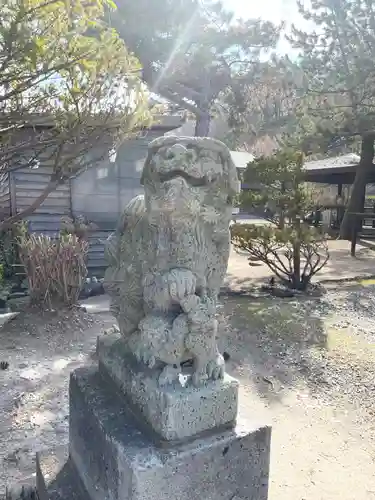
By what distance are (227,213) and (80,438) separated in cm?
116

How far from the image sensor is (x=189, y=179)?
53.9 inches

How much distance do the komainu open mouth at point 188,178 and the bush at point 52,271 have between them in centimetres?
366

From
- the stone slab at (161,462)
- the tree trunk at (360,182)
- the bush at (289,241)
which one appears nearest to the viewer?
the stone slab at (161,462)

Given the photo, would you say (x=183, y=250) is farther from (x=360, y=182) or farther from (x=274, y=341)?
(x=360, y=182)

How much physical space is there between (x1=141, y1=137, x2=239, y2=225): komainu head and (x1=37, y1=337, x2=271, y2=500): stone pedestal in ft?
2.00

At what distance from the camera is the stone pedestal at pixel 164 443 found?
1.33 meters

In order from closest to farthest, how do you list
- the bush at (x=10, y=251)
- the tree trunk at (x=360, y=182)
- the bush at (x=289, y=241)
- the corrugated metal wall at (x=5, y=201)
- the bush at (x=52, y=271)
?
the bush at (x=52, y=271) < the bush at (x=289, y=241) < the bush at (x=10, y=251) < the corrugated metal wall at (x=5, y=201) < the tree trunk at (x=360, y=182)

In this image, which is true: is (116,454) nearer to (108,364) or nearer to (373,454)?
(108,364)

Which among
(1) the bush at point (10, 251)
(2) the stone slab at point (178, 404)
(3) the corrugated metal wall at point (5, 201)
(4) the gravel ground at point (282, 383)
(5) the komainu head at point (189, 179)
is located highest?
(5) the komainu head at point (189, 179)

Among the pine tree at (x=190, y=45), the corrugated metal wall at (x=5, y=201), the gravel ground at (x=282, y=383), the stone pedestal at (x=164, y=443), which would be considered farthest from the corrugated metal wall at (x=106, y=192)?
the stone pedestal at (x=164, y=443)

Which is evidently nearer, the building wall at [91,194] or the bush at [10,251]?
the bush at [10,251]

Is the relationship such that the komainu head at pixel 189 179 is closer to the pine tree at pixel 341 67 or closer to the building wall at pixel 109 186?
the building wall at pixel 109 186

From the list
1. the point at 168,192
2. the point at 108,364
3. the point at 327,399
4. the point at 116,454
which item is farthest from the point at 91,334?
the point at 168,192

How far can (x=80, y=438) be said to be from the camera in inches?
68.6
